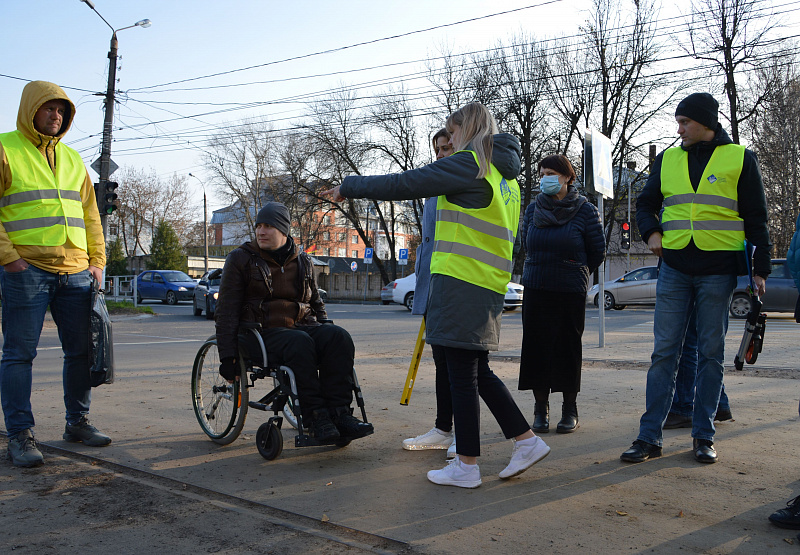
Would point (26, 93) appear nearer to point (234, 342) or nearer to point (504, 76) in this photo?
point (234, 342)

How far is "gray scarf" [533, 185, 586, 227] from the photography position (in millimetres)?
4988

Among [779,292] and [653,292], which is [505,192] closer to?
[779,292]

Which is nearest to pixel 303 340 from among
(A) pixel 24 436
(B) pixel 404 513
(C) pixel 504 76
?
(B) pixel 404 513

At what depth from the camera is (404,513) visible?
3246 millimetres

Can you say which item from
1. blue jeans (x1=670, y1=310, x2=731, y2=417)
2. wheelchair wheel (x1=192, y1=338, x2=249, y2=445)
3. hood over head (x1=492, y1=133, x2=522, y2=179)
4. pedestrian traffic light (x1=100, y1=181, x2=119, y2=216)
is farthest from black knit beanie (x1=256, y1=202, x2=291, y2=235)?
pedestrian traffic light (x1=100, y1=181, x2=119, y2=216)

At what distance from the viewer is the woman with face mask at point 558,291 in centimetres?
493

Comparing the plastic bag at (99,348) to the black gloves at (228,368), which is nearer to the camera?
the black gloves at (228,368)

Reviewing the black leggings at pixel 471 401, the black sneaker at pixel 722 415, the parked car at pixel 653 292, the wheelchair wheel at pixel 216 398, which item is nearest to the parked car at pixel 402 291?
the parked car at pixel 653 292

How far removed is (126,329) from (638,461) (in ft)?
49.5

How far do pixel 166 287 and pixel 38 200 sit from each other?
97.2ft

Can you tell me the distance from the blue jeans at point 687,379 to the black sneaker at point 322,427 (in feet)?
8.19

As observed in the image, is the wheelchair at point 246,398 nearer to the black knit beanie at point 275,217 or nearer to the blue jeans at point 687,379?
the black knit beanie at point 275,217

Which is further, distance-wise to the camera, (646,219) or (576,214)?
(576,214)

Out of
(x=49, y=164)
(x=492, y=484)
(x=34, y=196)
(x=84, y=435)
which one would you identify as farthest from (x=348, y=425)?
(x=49, y=164)
